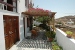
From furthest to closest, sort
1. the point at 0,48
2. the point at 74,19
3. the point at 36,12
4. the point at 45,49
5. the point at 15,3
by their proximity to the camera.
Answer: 1. the point at 74,19
2. the point at 36,12
3. the point at 15,3
4. the point at 45,49
5. the point at 0,48

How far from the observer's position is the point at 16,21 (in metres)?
11.7

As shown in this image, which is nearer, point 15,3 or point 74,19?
point 15,3

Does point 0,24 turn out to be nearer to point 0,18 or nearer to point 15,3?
point 0,18

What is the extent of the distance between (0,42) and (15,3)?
5474mm

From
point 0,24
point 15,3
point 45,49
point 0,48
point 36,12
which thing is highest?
point 15,3

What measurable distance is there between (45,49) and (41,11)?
5.31m

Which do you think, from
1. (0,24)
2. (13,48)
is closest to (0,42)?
(0,24)

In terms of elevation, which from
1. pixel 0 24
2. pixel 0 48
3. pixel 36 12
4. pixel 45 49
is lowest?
pixel 45 49

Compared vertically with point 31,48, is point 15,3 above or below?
above

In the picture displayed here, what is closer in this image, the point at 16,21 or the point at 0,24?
the point at 0,24

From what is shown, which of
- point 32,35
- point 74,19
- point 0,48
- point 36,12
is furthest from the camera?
point 74,19

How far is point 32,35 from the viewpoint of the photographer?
15.3m

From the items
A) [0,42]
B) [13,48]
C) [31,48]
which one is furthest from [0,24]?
[31,48]

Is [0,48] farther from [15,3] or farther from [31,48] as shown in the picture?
[15,3]
